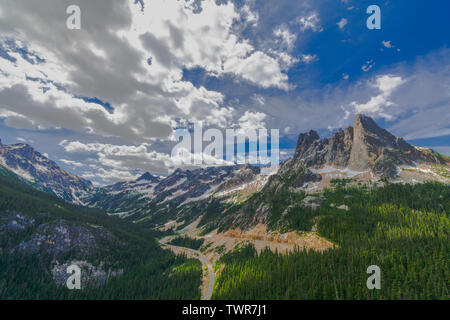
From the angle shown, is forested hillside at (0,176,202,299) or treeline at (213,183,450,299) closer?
treeline at (213,183,450,299)

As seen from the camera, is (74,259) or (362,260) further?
(74,259)

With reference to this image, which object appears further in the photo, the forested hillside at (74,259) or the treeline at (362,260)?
the forested hillside at (74,259)

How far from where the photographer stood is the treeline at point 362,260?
73.8 m

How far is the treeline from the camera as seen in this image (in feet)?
242

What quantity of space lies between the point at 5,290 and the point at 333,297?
610ft

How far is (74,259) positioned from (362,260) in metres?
188

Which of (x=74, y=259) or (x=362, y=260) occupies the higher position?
(x=362, y=260)

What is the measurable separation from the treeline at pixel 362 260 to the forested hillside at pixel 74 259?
34.6m

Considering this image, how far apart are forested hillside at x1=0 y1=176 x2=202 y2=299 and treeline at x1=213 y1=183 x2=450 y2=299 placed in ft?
114

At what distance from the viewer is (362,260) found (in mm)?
85562

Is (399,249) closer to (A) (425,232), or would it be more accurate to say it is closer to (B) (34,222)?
(A) (425,232)

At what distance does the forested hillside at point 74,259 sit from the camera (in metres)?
114

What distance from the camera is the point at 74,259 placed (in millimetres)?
137375
